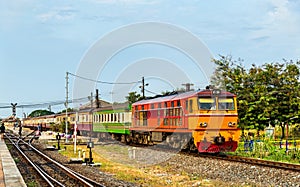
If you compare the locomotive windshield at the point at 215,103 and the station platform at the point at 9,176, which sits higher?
the locomotive windshield at the point at 215,103

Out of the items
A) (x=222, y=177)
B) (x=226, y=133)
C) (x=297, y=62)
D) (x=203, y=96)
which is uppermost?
(x=297, y=62)

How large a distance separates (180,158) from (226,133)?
2.42 meters

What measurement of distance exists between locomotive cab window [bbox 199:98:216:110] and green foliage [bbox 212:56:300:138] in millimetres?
9681

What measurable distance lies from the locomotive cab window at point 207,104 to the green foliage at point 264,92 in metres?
9.68

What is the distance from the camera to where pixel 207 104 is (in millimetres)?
19969

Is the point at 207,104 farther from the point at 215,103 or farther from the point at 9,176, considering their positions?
the point at 9,176

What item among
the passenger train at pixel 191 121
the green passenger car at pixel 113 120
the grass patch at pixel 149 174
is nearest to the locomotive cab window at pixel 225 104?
the passenger train at pixel 191 121

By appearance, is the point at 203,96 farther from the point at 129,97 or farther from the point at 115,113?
the point at 129,97

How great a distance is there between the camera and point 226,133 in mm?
19688

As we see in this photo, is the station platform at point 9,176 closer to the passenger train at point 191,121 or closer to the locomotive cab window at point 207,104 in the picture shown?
the passenger train at point 191,121

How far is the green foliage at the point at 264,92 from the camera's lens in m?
29.4

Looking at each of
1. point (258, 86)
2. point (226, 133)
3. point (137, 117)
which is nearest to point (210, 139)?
point (226, 133)

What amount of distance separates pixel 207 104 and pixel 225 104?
960 millimetres

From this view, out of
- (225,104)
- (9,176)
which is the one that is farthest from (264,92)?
(9,176)
